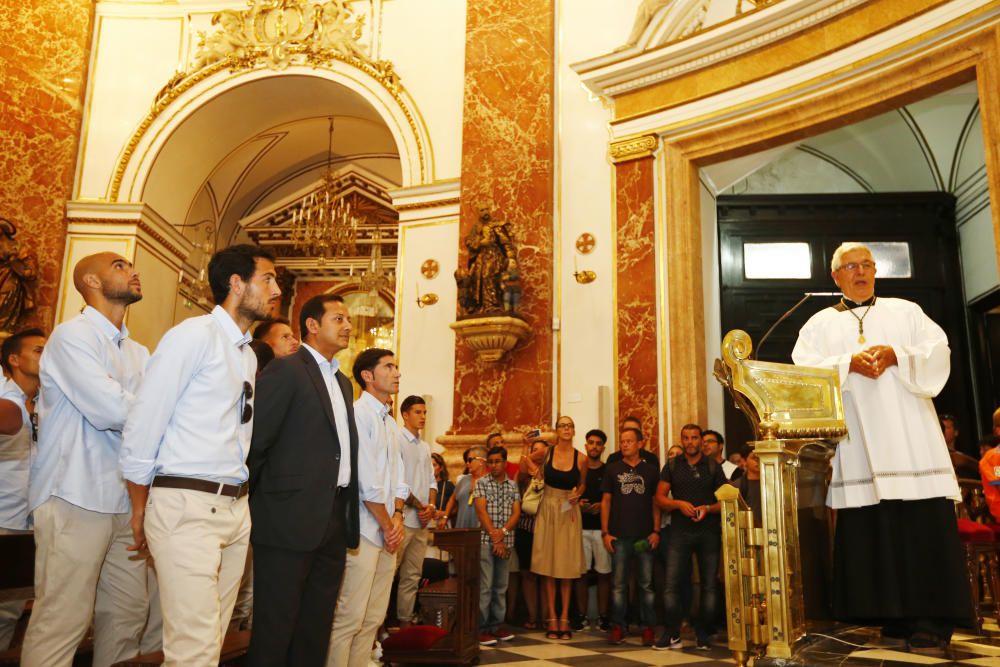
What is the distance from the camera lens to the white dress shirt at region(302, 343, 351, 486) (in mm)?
3088

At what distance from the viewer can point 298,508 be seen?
2.81 meters

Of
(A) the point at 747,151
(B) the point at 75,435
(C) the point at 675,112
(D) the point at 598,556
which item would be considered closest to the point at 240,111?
(C) the point at 675,112

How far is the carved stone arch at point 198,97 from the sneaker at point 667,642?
6.55 metres

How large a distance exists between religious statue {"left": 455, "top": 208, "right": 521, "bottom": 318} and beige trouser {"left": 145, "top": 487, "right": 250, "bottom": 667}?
5799 mm

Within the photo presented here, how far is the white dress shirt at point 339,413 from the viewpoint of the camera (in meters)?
3.09

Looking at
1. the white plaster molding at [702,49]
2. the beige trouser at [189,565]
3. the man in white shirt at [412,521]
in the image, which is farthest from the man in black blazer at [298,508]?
the white plaster molding at [702,49]

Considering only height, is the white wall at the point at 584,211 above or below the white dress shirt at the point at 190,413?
above

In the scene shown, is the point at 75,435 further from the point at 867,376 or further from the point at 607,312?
the point at 607,312

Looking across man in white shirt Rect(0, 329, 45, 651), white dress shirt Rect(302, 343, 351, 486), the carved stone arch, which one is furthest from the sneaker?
the carved stone arch

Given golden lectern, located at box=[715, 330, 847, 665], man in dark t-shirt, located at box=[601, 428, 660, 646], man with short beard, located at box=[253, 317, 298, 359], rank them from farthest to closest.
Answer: man in dark t-shirt, located at box=[601, 428, 660, 646]
man with short beard, located at box=[253, 317, 298, 359]
golden lectern, located at box=[715, 330, 847, 665]

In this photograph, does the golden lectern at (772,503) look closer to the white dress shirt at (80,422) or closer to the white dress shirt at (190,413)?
the white dress shirt at (190,413)

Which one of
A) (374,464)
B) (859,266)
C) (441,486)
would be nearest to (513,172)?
(441,486)

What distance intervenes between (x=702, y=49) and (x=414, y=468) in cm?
499

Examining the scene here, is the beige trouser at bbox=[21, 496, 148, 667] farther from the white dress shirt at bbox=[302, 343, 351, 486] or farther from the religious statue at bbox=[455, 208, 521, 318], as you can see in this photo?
the religious statue at bbox=[455, 208, 521, 318]
